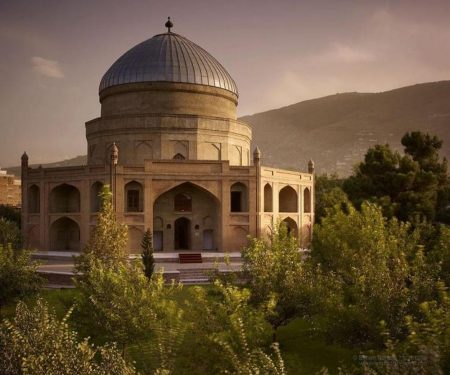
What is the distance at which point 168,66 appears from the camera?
111 ft

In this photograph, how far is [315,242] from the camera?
18359mm

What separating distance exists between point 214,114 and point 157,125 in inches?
175

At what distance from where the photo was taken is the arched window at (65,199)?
32156 mm

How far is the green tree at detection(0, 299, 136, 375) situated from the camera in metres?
6.85

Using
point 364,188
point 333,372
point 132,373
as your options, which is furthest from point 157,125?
point 132,373

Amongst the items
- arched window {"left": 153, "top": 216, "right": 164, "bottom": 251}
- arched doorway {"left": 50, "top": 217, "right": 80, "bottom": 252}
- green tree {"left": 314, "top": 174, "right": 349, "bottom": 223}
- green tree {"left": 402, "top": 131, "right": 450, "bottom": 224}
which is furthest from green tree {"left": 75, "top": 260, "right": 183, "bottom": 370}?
green tree {"left": 314, "top": 174, "right": 349, "bottom": 223}

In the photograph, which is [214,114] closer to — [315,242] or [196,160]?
[196,160]

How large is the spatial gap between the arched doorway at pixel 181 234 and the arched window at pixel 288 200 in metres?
7.41

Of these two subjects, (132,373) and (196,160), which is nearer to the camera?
(132,373)

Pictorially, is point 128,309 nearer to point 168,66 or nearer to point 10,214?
point 168,66

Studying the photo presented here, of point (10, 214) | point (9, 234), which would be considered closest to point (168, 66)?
point (9, 234)

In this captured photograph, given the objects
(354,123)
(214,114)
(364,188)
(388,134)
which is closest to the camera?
(364,188)

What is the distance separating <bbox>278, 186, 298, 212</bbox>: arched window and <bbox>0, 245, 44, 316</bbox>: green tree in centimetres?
2101

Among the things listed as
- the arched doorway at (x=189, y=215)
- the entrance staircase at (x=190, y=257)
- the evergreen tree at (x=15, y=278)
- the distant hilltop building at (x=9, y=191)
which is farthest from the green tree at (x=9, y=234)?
the distant hilltop building at (x=9, y=191)
